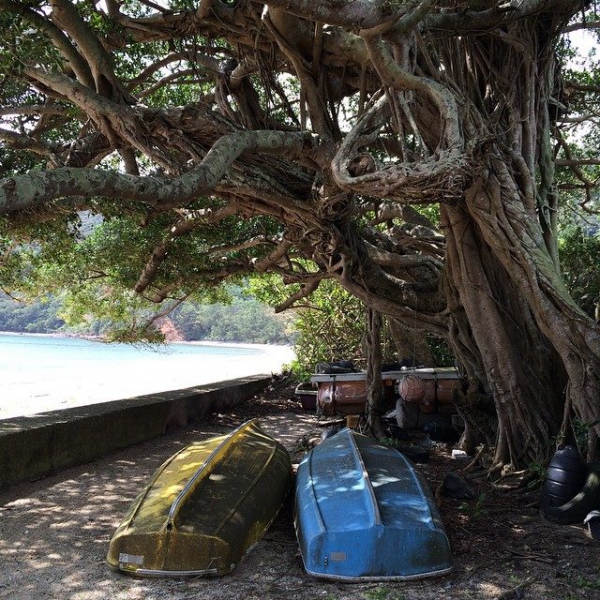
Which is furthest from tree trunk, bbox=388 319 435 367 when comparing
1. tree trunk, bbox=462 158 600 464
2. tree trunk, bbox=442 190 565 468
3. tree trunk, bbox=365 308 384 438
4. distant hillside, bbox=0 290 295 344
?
distant hillside, bbox=0 290 295 344

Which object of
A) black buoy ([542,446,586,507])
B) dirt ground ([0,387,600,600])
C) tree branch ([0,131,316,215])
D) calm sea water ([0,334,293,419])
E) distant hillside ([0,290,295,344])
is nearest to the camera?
tree branch ([0,131,316,215])

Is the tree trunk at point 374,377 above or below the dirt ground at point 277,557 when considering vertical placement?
above

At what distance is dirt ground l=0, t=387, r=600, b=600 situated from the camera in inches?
133

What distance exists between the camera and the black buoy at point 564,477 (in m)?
4.43

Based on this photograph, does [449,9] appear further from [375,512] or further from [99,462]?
[99,462]

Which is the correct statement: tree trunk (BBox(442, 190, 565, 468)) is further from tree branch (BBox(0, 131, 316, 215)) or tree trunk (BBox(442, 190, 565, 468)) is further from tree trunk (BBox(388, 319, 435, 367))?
tree trunk (BBox(388, 319, 435, 367))

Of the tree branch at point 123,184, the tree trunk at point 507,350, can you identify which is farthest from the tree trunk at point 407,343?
the tree branch at point 123,184

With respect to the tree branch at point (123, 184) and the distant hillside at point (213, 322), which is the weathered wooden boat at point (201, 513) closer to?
the tree branch at point (123, 184)

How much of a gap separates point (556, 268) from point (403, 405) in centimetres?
339

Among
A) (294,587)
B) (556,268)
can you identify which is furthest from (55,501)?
(556,268)

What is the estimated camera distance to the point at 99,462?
680cm

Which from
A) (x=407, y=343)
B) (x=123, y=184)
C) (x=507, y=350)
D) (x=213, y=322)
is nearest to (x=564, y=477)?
(x=507, y=350)

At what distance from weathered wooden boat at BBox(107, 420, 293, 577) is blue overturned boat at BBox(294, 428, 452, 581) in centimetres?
36

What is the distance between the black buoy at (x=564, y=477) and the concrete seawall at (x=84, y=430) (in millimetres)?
4871
